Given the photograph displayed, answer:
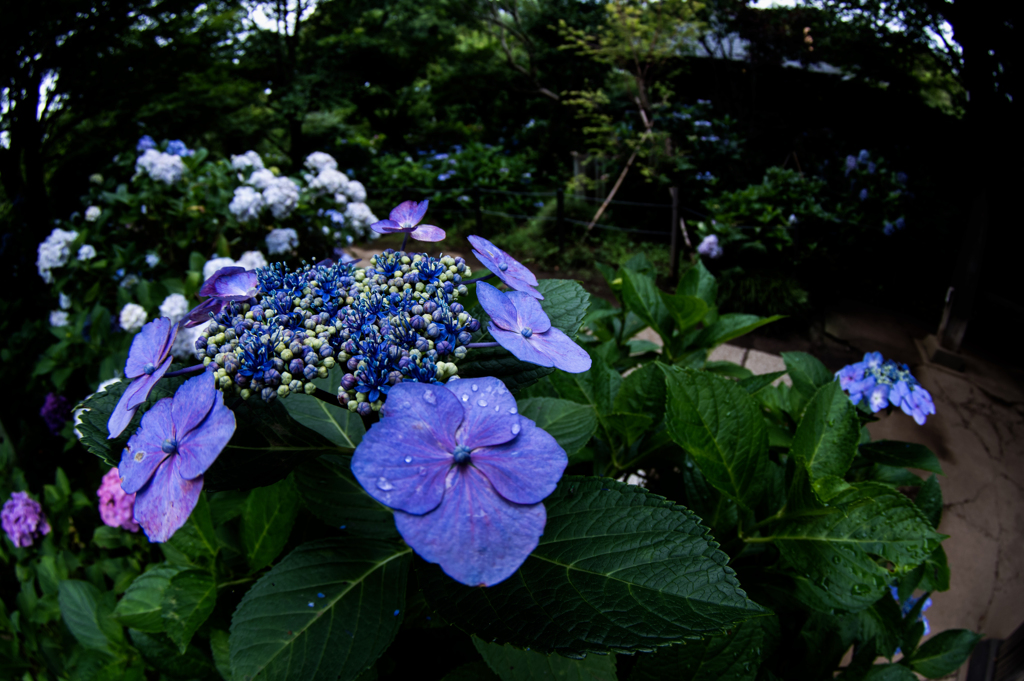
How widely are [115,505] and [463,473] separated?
5.79 feet

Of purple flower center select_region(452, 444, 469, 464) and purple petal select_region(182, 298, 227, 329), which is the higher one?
purple flower center select_region(452, 444, 469, 464)

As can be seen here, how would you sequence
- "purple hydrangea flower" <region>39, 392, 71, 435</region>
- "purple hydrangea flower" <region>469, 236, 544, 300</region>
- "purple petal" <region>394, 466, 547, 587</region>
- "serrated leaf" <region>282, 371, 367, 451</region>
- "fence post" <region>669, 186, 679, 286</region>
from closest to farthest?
"purple petal" <region>394, 466, 547, 587</region> < "purple hydrangea flower" <region>469, 236, 544, 300</region> < "serrated leaf" <region>282, 371, 367, 451</region> < "purple hydrangea flower" <region>39, 392, 71, 435</region> < "fence post" <region>669, 186, 679, 286</region>

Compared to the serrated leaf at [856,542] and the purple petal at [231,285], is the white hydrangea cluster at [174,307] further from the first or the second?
the serrated leaf at [856,542]

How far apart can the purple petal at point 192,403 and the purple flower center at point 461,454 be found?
25 centimetres

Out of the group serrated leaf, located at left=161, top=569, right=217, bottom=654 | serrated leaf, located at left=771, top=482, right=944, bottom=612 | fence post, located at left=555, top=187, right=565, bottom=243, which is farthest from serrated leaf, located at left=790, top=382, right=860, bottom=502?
fence post, located at left=555, top=187, right=565, bottom=243

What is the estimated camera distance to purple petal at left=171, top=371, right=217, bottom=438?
0.51 metres

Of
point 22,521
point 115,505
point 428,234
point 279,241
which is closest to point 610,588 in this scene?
point 428,234

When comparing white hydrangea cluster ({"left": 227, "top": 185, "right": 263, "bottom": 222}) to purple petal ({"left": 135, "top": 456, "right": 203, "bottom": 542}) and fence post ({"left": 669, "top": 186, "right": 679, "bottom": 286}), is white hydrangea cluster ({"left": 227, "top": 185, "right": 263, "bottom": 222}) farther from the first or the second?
fence post ({"left": 669, "top": 186, "right": 679, "bottom": 286})

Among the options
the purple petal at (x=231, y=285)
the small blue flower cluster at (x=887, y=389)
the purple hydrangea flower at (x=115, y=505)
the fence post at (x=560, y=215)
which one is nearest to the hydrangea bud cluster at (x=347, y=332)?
the purple petal at (x=231, y=285)

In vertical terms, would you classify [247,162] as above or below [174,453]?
below

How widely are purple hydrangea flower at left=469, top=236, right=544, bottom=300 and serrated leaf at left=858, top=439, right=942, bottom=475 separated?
1.00 metres

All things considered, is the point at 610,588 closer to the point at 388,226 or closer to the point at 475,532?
the point at 475,532

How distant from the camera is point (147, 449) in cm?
52

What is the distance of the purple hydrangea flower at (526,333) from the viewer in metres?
0.54
